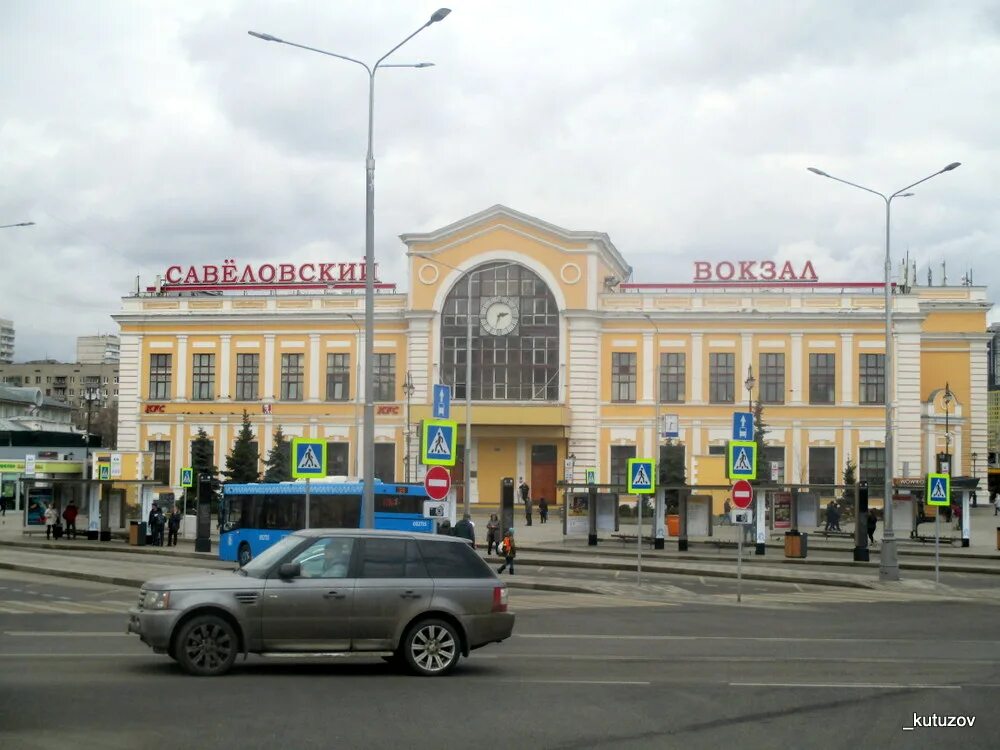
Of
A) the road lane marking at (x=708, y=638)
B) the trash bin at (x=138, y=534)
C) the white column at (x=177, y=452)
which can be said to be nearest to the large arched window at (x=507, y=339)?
the white column at (x=177, y=452)

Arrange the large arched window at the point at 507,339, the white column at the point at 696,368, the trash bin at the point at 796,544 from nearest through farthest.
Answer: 1. the trash bin at the point at 796,544
2. the white column at the point at 696,368
3. the large arched window at the point at 507,339

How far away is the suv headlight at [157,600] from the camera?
1391cm

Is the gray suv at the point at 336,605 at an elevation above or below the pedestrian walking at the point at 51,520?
above

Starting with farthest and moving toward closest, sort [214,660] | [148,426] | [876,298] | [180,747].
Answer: [148,426]
[876,298]
[214,660]
[180,747]

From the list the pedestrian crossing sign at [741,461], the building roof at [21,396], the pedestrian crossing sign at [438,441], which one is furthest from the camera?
the building roof at [21,396]

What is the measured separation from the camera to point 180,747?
10203 millimetres

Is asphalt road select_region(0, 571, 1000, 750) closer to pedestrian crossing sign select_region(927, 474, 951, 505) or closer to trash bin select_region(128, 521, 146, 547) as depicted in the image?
pedestrian crossing sign select_region(927, 474, 951, 505)

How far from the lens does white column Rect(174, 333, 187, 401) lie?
262ft

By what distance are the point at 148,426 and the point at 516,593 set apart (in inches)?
2203

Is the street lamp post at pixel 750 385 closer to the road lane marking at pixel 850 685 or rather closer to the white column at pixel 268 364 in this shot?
the white column at pixel 268 364

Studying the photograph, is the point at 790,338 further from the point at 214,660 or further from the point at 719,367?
the point at 214,660

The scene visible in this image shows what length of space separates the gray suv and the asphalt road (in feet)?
1.33

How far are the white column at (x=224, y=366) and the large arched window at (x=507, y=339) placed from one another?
14376mm

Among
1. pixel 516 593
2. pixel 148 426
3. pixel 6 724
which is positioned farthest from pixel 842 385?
pixel 6 724
